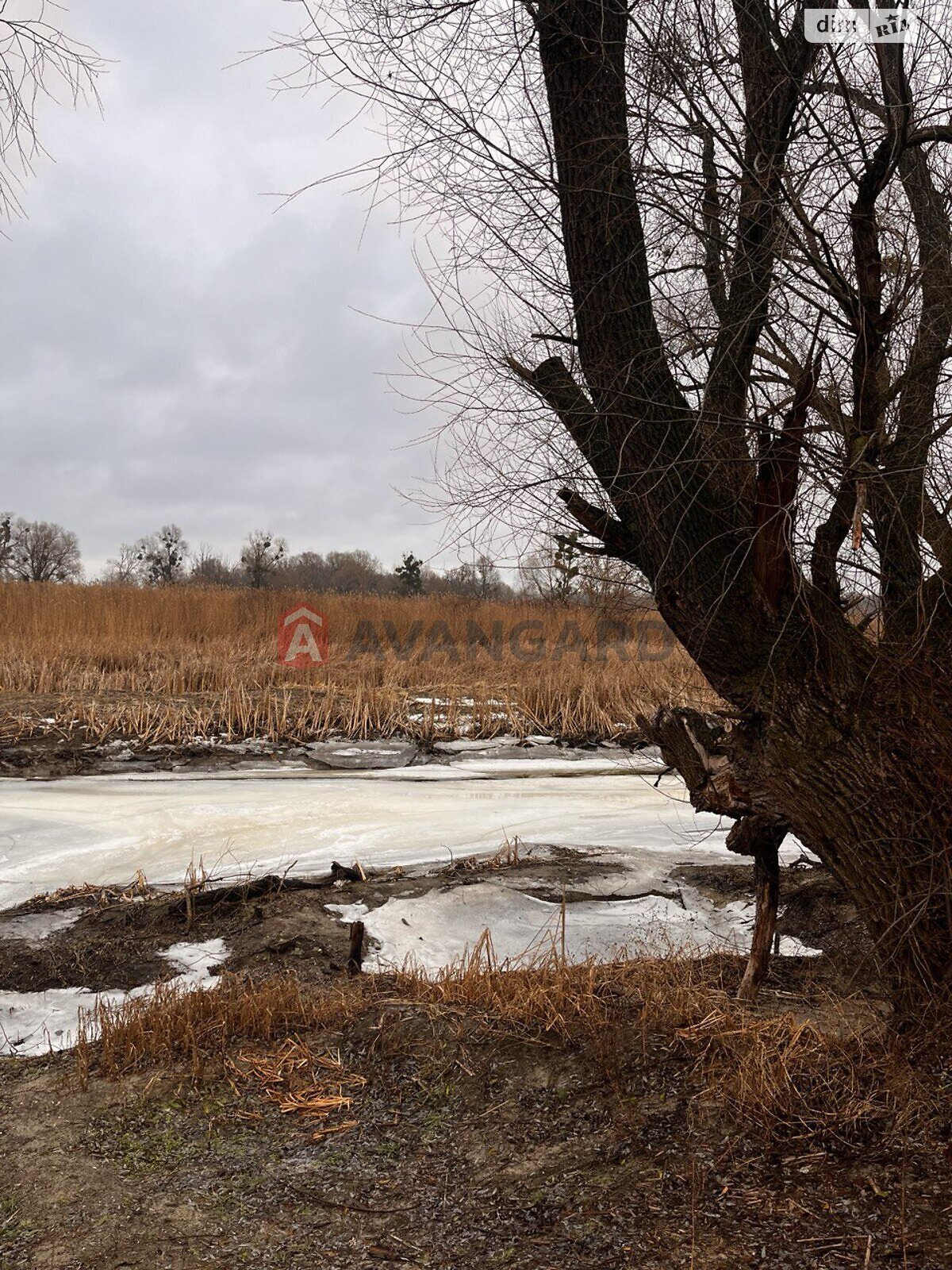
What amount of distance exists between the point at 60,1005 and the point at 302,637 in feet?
33.0

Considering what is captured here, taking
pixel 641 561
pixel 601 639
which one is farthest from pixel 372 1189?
pixel 601 639

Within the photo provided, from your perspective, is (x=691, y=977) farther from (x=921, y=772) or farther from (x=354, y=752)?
(x=354, y=752)

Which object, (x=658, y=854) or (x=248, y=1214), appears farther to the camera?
(x=658, y=854)

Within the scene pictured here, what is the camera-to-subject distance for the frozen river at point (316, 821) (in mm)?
6520

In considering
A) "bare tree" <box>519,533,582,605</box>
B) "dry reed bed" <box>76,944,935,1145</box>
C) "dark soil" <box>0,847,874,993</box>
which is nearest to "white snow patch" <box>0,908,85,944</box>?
"dark soil" <box>0,847,874,993</box>

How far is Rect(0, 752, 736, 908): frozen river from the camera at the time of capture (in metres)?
6.52

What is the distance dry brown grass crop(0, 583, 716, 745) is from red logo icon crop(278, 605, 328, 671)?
16cm

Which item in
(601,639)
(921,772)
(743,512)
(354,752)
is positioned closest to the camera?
(921,772)

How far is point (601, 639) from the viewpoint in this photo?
13133 mm

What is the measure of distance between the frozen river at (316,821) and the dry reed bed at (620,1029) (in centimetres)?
216

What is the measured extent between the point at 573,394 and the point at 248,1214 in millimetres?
2725

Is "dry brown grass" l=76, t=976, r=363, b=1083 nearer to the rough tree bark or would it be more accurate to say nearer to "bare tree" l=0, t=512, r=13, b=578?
the rough tree bark

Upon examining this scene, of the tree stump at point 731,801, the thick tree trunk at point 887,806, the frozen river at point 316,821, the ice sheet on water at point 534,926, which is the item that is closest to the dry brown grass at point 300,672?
the frozen river at point 316,821

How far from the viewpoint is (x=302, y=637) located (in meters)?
14.2
